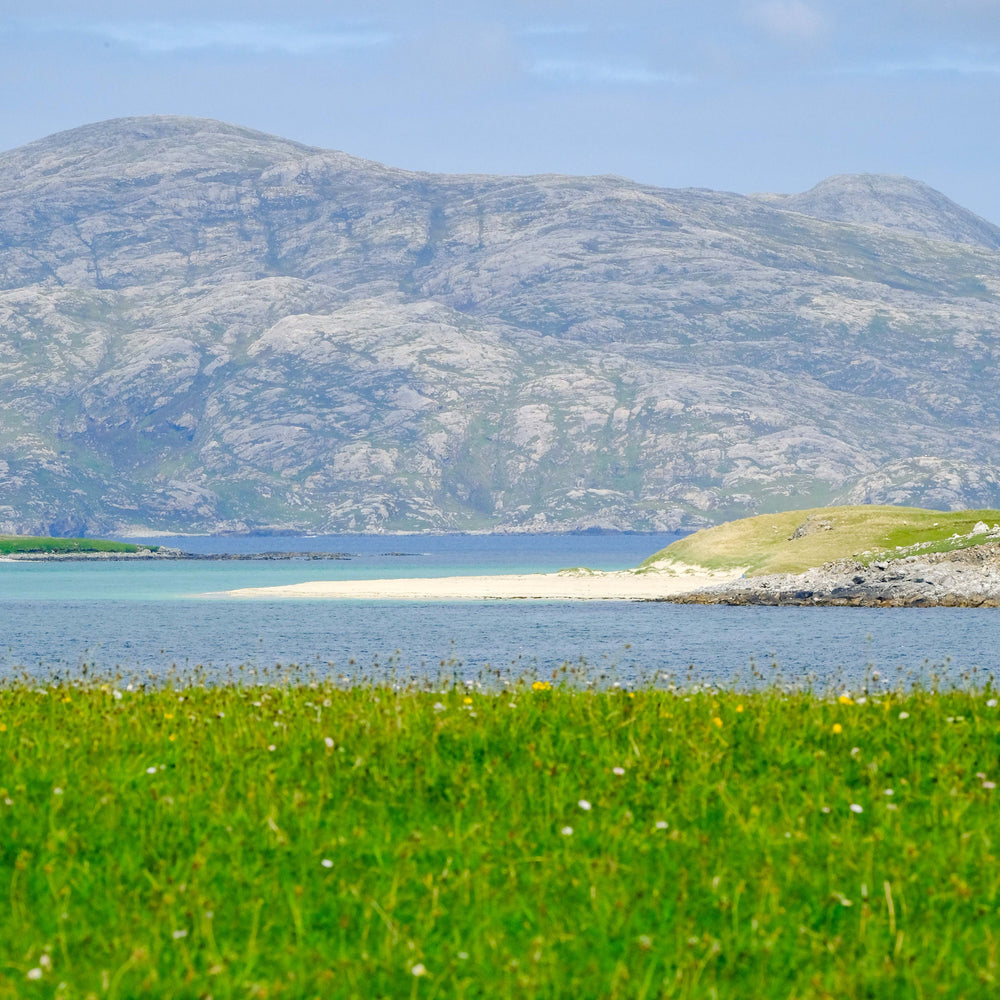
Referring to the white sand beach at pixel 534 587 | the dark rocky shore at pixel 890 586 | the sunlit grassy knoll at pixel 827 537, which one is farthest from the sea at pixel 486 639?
the sunlit grassy knoll at pixel 827 537

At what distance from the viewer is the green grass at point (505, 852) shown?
9.16 m

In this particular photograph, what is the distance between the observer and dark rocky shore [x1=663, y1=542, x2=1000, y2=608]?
9769cm

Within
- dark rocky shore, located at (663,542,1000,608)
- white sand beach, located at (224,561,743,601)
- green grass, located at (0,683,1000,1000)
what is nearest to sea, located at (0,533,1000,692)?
dark rocky shore, located at (663,542,1000,608)

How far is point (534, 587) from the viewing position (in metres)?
127

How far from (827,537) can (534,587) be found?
95.2ft

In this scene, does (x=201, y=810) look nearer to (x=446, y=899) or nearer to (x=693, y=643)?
(x=446, y=899)

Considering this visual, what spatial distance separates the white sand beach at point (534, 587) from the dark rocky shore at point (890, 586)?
30.0 ft

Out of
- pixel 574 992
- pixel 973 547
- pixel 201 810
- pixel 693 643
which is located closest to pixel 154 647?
pixel 693 643

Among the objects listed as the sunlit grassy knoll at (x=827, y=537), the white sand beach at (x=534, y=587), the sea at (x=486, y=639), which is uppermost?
the sunlit grassy knoll at (x=827, y=537)

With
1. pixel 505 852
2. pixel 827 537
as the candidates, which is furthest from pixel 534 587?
pixel 505 852

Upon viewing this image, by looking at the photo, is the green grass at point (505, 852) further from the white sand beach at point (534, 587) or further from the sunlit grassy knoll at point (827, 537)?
the sunlit grassy knoll at point (827, 537)

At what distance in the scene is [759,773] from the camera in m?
13.7

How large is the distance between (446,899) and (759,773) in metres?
4.58

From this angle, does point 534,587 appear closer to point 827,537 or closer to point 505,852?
point 827,537
